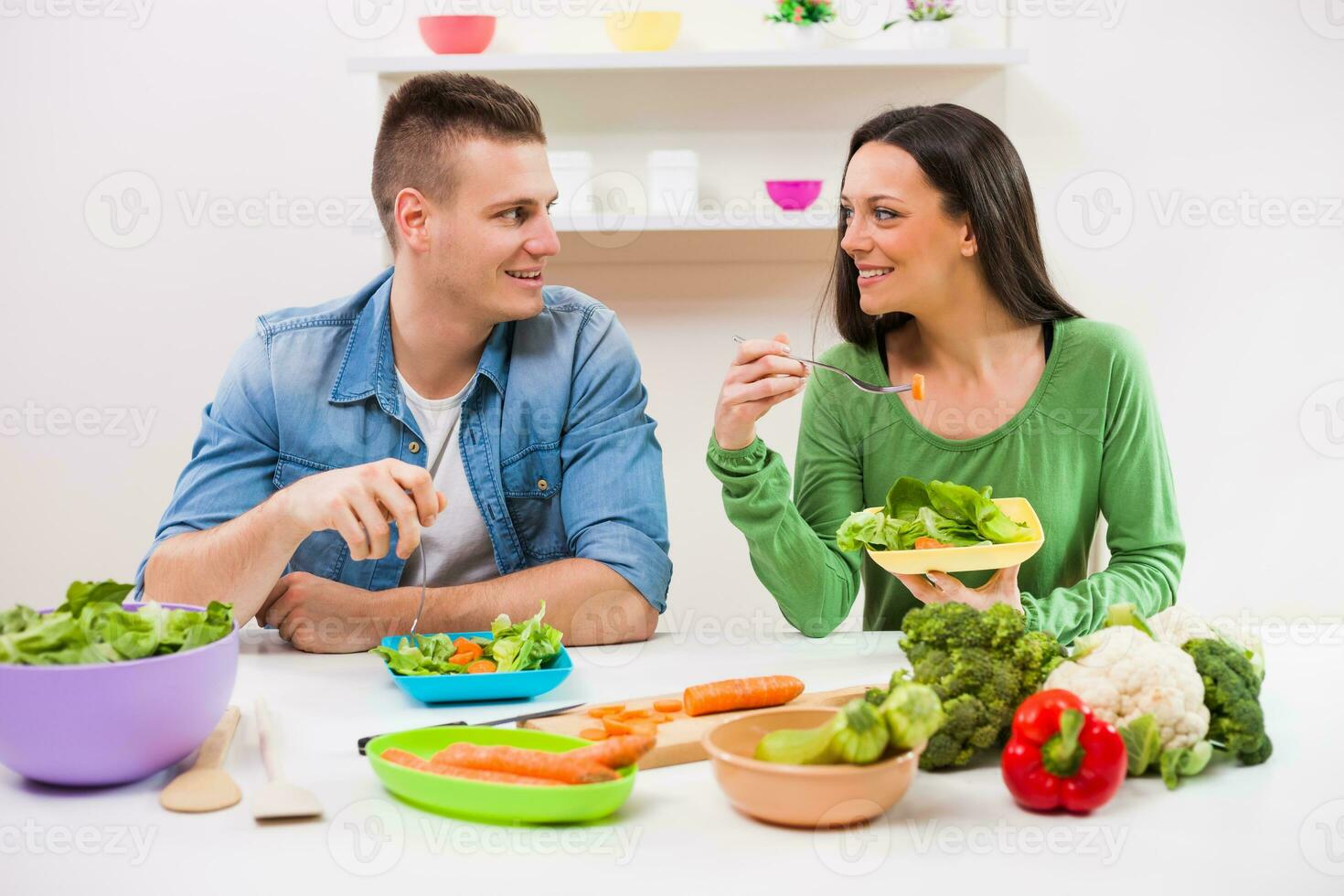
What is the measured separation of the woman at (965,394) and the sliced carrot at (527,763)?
0.76m

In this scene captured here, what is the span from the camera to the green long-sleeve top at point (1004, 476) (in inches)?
69.3

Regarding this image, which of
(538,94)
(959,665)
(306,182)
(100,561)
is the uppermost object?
(538,94)

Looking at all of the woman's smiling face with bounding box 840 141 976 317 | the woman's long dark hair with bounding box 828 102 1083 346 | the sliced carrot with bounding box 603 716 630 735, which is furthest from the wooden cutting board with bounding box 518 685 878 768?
the woman's long dark hair with bounding box 828 102 1083 346

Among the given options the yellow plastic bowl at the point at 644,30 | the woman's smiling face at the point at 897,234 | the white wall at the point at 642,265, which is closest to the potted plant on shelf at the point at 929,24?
the white wall at the point at 642,265

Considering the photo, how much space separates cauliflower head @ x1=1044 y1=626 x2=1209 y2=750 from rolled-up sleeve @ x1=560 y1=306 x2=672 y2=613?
77 cm

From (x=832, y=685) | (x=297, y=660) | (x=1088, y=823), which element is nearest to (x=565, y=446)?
(x=297, y=660)

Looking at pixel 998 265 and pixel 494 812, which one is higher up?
pixel 998 265

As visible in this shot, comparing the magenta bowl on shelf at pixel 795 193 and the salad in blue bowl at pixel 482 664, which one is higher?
the magenta bowl on shelf at pixel 795 193

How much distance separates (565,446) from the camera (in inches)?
77.2

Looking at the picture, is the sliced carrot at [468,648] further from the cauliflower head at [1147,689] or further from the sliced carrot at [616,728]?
the cauliflower head at [1147,689]

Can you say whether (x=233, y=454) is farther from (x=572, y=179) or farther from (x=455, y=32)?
(x=455, y=32)

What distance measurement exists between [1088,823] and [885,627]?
99 centimetres

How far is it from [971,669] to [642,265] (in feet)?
7.41

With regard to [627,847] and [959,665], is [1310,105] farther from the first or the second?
[627,847]
